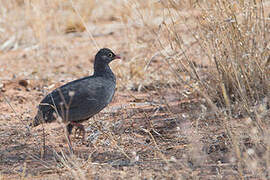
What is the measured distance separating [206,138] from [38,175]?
5.36 feet

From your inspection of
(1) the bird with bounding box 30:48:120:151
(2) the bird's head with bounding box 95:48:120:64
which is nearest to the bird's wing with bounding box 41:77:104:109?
(1) the bird with bounding box 30:48:120:151

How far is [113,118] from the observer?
17.1 feet

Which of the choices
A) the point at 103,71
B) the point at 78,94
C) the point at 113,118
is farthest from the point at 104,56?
the point at 78,94

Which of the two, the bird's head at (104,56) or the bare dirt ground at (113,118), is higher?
the bird's head at (104,56)

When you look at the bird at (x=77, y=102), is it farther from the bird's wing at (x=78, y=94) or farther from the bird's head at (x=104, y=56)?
the bird's head at (x=104, y=56)

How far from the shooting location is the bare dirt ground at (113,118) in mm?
3812

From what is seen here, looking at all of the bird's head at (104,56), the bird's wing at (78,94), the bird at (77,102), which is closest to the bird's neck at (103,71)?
the bird's head at (104,56)

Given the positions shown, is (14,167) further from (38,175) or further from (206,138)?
(206,138)

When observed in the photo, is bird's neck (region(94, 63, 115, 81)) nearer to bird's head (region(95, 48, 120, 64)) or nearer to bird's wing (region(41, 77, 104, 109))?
bird's head (region(95, 48, 120, 64))

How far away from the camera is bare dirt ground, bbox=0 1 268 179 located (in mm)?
3812

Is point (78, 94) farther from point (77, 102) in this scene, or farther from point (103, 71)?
point (103, 71)

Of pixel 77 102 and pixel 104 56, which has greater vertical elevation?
pixel 104 56

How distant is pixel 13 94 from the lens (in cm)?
648

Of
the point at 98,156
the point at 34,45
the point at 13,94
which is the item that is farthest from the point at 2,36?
the point at 98,156
